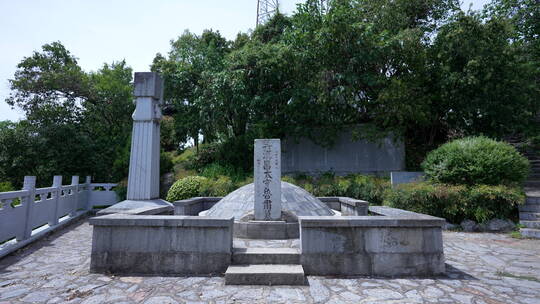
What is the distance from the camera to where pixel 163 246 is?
4793 millimetres

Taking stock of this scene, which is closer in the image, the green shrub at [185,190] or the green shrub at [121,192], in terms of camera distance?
the green shrub at [185,190]

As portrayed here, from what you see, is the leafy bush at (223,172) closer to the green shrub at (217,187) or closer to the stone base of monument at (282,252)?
the green shrub at (217,187)

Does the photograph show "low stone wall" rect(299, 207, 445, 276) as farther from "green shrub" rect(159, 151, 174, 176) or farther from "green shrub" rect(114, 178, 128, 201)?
"green shrub" rect(159, 151, 174, 176)

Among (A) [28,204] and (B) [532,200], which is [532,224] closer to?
(B) [532,200]

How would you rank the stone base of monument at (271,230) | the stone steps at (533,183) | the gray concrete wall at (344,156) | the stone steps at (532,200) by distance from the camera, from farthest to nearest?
the gray concrete wall at (344,156) → the stone steps at (533,183) → the stone steps at (532,200) → the stone base of monument at (271,230)

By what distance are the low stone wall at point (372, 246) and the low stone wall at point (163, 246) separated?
1.49 metres

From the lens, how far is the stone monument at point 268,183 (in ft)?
20.6

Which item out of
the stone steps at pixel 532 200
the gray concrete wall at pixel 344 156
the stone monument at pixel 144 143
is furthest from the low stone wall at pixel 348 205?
the stone monument at pixel 144 143

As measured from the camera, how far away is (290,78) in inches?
541

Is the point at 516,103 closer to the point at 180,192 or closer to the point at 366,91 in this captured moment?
the point at 366,91

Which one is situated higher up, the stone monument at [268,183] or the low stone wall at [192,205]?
the stone monument at [268,183]

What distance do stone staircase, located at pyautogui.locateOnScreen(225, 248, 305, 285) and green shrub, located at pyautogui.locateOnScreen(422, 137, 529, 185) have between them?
728 centimetres

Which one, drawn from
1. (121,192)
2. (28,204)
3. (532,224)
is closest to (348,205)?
(532,224)

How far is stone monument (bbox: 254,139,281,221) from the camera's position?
629 centimetres
